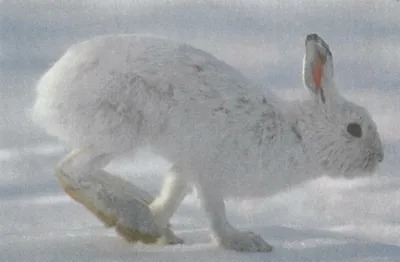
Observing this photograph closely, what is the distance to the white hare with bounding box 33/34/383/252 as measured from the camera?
11.1 ft

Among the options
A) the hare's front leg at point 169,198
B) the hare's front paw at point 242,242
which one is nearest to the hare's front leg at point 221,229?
the hare's front paw at point 242,242

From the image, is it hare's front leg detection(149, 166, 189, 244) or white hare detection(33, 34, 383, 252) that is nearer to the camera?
white hare detection(33, 34, 383, 252)

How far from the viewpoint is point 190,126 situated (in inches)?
134

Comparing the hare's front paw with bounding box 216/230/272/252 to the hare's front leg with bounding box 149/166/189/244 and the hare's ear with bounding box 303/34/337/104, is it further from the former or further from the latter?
the hare's ear with bounding box 303/34/337/104

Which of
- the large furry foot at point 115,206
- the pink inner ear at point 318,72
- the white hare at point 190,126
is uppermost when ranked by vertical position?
the pink inner ear at point 318,72

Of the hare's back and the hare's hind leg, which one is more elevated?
the hare's back

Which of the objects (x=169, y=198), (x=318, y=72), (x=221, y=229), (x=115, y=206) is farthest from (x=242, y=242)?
(x=318, y=72)

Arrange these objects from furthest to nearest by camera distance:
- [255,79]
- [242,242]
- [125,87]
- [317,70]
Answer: [255,79]
[317,70]
[242,242]
[125,87]

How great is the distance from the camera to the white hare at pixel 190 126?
11.1ft

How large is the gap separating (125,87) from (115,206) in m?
0.42

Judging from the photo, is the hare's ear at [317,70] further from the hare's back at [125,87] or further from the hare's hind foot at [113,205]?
the hare's hind foot at [113,205]

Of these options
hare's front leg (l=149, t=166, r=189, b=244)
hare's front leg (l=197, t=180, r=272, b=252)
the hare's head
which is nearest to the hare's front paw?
hare's front leg (l=197, t=180, r=272, b=252)

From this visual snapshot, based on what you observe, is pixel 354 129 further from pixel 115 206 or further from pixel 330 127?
pixel 115 206

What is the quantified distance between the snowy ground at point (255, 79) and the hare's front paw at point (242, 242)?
0.07 meters
